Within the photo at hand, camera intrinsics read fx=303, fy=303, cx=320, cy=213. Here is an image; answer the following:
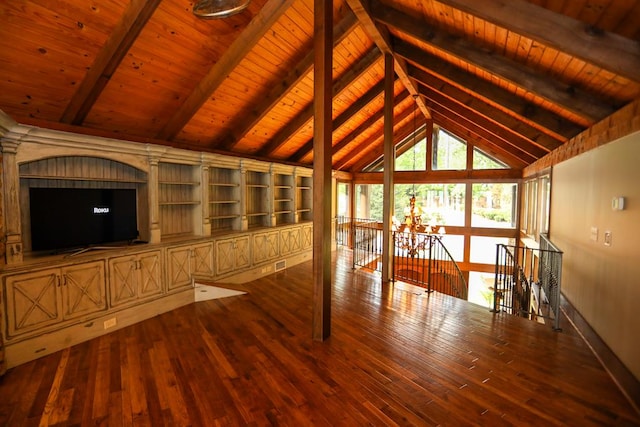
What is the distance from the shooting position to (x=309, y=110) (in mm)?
6844

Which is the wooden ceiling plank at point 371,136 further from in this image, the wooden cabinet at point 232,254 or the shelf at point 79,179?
the shelf at point 79,179

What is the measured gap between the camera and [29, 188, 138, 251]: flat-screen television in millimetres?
3689

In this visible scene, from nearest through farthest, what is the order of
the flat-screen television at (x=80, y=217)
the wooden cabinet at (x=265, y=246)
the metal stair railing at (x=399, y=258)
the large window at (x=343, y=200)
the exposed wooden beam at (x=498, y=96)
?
the flat-screen television at (x=80, y=217) → the exposed wooden beam at (x=498, y=96) → the wooden cabinet at (x=265, y=246) → the metal stair railing at (x=399, y=258) → the large window at (x=343, y=200)

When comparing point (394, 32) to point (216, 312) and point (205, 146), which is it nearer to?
point (205, 146)

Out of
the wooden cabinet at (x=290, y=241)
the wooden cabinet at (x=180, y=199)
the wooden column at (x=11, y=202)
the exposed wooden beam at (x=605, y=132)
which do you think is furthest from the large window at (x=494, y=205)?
the wooden column at (x=11, y=202)

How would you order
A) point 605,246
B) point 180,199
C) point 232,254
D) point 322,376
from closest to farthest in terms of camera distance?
point 322,376 → point 605,246 → point 180,199 → point 232,254

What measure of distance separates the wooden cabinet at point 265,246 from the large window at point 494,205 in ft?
22.5

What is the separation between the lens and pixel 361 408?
8.34 ft

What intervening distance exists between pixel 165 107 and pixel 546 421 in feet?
19.6

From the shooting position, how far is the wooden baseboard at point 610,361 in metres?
2.64

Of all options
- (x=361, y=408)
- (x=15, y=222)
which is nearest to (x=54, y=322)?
(x=15, y=222)

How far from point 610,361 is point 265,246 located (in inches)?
233

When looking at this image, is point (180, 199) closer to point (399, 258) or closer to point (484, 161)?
point (399, 258)

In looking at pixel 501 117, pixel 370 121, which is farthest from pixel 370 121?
pixel 501 117
